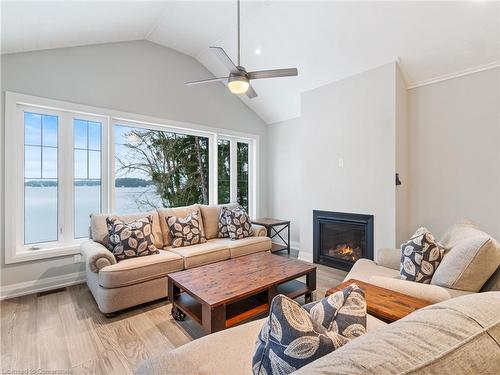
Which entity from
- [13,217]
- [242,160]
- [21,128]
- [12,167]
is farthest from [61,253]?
[242,160]

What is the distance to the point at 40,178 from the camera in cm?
306

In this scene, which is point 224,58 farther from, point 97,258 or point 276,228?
point 276,228

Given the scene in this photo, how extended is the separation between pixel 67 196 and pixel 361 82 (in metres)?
4.25

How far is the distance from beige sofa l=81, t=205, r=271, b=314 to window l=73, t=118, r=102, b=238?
525 mm

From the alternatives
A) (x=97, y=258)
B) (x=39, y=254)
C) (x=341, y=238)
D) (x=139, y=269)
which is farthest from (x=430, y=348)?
(x=39, y=254)

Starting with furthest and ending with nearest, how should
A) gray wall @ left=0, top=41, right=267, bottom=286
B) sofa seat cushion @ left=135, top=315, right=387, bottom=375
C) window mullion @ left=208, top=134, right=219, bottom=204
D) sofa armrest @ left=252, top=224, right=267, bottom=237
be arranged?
1. window mullion @ left=208, top=134, right=219, bottom=204
2. sofa armrest @ left=252, top=224, right=267, bottom=237
3. gray wall @ left=0, top=41, right=267, bottom=286
4. sofa seat cushion @ left=135, top=315, right=387, bottom=375

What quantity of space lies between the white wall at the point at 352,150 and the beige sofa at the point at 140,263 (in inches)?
54.4

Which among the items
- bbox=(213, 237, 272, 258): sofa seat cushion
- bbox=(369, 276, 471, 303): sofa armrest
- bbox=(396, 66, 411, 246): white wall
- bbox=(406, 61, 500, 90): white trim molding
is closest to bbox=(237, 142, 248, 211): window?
bbox=(213, 237, 272, 258): sofa seat cushion

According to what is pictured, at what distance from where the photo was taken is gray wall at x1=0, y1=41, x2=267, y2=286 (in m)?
2.88

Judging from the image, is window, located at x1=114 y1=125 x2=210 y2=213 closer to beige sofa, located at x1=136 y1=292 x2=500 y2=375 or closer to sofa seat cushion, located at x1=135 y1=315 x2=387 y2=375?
sofa seat cushion, located at x1=135 y1=315 x2=387 y2=375

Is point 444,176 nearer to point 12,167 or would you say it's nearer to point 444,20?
point 444,20

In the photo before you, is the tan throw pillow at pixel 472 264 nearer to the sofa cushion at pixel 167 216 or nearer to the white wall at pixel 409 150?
the white wall at pixel 409 150

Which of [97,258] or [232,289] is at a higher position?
[97,258]

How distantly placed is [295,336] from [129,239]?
2.55 m
